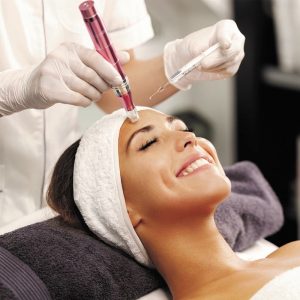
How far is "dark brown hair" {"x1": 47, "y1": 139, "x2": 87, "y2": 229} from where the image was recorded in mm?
1493

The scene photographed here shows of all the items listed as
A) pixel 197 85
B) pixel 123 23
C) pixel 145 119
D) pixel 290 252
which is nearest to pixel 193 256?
pixel 290 252

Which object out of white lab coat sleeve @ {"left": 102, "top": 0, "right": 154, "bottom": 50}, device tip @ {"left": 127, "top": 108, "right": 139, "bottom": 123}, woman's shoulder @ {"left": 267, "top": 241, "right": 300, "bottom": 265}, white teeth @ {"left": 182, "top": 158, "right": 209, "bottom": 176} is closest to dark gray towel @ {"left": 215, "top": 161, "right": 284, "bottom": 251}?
woman's shoulder @ {"left": 267, "top": 241, "right": 300, "bottom": 265}

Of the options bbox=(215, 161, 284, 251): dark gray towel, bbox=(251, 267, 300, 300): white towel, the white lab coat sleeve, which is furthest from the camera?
the white lab coat sleeve

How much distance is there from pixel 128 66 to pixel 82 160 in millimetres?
494

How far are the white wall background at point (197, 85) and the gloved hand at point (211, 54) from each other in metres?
0.85

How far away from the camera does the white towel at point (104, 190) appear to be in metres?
1.40

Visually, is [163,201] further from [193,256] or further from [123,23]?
[123,23]

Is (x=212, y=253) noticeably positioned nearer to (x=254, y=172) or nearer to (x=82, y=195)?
(x=82, y=195)

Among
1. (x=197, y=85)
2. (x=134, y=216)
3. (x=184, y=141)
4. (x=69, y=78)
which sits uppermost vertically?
(x=69, y=78)

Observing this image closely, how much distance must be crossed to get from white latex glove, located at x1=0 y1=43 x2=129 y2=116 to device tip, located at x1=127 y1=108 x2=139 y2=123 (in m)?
0.09

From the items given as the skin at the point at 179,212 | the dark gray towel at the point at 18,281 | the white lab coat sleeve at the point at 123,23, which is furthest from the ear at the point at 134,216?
the white lab coat sleeve at the point at 123,23

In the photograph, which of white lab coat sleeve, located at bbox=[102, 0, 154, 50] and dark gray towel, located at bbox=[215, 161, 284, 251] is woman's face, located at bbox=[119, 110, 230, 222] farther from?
white lab coat sleeve, located at bbox=[102, 0, 154, 50]

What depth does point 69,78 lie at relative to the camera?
1338 mm

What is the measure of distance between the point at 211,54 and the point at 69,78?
38 cm
